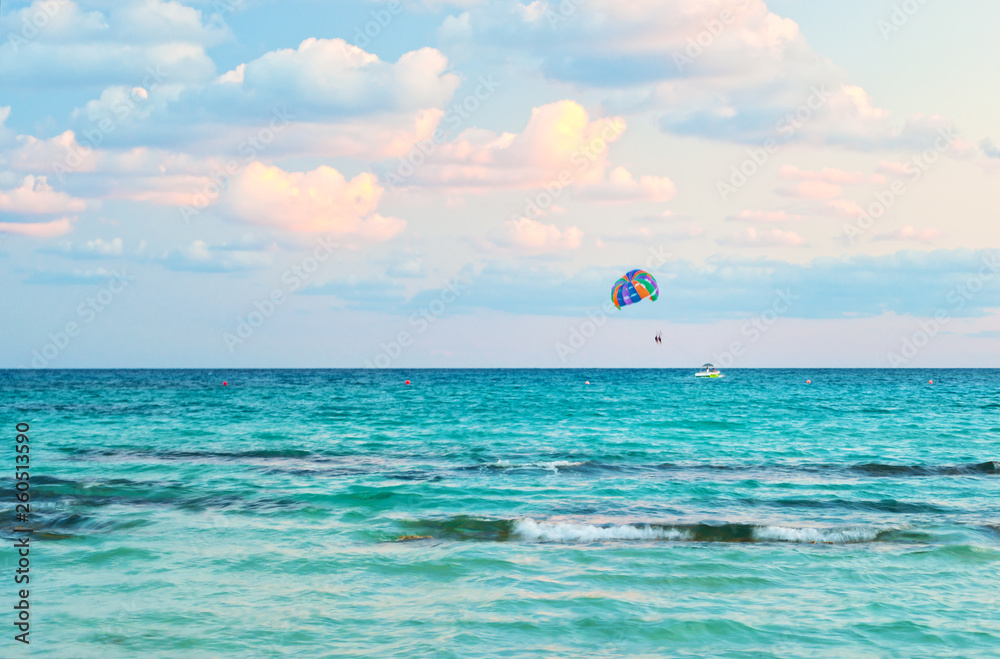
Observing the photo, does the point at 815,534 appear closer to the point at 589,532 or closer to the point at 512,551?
the point at 589,532

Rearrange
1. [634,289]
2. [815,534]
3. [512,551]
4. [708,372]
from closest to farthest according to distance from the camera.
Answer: [512,551]
[815,534]
[634,289]
[708,372]

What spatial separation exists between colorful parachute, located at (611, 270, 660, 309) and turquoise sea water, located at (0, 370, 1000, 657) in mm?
16125

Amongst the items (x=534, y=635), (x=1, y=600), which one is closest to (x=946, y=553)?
(x=534, y=635)

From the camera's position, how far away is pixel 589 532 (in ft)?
44.8

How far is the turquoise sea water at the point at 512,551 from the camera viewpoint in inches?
355

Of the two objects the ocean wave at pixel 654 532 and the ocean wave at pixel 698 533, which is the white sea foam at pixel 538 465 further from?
the ocean wave at pixel 698 533

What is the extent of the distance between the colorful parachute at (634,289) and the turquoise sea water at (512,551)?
16125 millimetres

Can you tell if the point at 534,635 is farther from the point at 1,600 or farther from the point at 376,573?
the point at 1,600

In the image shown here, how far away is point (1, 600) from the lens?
1012 centimetres

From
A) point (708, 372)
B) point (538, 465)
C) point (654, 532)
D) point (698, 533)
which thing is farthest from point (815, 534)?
point (708, 372)

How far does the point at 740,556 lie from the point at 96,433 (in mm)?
28594

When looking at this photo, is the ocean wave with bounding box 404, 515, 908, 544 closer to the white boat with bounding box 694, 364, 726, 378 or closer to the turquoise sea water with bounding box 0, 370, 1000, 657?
the turquoise sea water with bounding box 0, 370, 1000, 657

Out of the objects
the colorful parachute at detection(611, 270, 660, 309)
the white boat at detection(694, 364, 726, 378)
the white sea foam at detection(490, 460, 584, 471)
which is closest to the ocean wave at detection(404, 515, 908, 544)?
the white sea foam at detection(490, 460, 584, 471)

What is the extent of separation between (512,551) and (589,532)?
172cm
